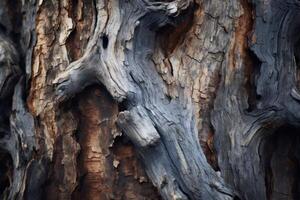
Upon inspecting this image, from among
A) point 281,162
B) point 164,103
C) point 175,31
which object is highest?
point 175,31

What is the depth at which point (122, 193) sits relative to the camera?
174 centimetres

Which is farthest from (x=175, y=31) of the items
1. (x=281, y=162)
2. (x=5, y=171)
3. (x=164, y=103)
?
(x=5, y=171)

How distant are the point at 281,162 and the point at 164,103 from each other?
0.46 metres

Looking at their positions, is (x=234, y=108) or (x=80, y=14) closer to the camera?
(x=234, y=108)

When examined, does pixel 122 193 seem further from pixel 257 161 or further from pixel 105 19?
pixel 105 19

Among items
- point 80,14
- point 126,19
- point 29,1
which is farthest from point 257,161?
point 29,1

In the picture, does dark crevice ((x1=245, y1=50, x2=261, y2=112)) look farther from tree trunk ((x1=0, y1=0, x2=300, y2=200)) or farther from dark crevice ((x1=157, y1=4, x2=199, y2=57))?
dark crevice ((x1=157, y1=4, x2=199, y2=57))

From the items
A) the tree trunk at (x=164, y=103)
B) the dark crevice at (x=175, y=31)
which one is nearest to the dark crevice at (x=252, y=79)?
the tree trunk at (x=164, y=103)

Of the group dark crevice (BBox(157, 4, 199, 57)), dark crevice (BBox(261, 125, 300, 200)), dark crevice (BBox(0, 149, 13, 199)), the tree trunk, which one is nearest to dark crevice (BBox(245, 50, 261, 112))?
the tree trunk

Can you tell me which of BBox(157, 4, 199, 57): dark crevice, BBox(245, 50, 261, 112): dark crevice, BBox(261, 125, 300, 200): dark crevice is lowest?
BBox(261, 125, 300, 200): dark crevice

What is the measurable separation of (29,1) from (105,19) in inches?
14.1

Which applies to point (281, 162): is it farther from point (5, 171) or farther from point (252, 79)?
point (5, 171)

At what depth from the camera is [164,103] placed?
68.2 inches

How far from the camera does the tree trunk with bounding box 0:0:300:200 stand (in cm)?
170
